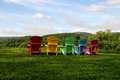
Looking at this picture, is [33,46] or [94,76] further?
[33,46]

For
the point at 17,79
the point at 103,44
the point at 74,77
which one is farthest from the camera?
the point at 103,44

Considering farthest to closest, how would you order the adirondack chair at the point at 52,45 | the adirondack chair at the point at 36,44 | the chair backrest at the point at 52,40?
the chair backrest at the point at 52,40
the adirondack chair at the point at 52,45
the adirondack chair at the point at 36,44

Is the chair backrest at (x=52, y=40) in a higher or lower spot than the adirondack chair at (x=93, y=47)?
higher

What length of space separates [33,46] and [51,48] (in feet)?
4.13

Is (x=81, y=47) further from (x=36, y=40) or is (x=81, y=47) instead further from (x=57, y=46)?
(x=36, y=40)

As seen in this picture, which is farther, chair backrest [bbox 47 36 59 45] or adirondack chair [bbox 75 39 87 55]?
adirondack chair [bbox 75 39 87 55]

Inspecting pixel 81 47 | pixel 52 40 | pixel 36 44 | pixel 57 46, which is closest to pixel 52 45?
pixel 52 40

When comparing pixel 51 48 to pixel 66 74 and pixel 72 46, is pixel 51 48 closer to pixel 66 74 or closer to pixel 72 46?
pixel 72 46

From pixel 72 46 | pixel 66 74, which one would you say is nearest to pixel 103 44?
pixel 72 46

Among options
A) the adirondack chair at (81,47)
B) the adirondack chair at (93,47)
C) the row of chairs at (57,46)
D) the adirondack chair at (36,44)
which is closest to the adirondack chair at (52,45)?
the row of chairs at (57,46)

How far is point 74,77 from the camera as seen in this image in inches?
299

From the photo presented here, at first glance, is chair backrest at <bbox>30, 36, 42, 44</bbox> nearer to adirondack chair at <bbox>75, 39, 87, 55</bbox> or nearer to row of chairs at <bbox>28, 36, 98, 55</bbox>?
row of chairs at <bbox>28, 36, 98, 55</bbox>

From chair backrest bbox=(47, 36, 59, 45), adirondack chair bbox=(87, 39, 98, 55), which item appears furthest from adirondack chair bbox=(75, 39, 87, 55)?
chair backrest bbox=(47, 36, 59, 45)

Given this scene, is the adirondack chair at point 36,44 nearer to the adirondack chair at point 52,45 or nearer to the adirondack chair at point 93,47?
the adirondack chair at point 52,45
